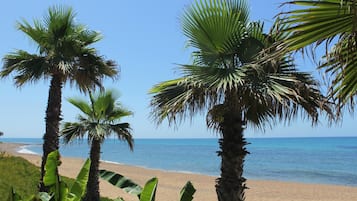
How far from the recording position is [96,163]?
12.6m

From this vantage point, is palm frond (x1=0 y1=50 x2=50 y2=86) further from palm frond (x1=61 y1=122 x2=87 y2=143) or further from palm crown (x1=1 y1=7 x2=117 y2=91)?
palm frond (x1=61 y1=122 x2=87 y2=143)

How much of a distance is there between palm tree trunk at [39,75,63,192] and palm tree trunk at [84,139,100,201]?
85.2 inches

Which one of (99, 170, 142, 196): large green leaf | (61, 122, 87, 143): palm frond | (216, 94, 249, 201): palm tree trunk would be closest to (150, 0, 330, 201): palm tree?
(216, 94, 249, 201): palm tree trunk

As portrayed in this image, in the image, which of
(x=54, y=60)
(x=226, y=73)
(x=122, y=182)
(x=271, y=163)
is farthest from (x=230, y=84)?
(x=271, y=163)

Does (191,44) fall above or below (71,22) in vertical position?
below

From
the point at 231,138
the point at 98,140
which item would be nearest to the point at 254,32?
the point at 231,138

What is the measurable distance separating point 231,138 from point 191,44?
1616mm

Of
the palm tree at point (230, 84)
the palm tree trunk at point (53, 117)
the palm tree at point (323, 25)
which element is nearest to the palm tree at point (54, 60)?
the palm tree trunk at point (53, 117)

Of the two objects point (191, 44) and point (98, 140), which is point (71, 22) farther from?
point (191, 44)

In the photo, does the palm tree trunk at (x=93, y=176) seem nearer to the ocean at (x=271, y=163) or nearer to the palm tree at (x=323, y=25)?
the ocean at (x=271, y=163)

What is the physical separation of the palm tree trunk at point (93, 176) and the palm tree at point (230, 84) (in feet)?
22.3

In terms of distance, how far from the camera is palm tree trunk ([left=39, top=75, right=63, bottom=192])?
410 inches

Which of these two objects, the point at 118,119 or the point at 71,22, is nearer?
the point at 71,22

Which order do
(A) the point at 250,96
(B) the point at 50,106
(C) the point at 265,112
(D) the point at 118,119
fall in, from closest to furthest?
(A) the point at 250,96 < (C) the point at 265,112 < (B) the point at 50,106 < (D) the point at 118,119
